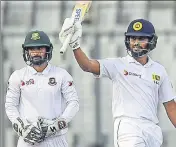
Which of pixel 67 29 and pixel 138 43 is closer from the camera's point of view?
pixel 67 29

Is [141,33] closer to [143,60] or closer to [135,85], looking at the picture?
[143,60]

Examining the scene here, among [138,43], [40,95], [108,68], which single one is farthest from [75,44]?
[40,95]

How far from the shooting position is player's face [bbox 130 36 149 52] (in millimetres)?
5129

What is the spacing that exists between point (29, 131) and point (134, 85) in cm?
84

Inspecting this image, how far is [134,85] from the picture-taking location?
16.8 feet

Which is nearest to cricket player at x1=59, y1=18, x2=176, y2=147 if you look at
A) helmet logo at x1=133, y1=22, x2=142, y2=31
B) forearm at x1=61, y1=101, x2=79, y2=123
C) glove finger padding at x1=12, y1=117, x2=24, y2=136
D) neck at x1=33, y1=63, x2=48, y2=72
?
helmet logo at x1=133, y1=22, x2=142, y2=31

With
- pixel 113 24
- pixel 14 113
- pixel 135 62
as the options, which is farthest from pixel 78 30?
pixel 113 24

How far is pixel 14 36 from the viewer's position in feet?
26.6

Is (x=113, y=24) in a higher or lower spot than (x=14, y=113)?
higher

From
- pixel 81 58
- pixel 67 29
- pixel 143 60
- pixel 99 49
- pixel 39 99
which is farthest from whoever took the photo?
pixel 99 49

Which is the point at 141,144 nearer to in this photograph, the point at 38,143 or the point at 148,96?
the point at 148,96

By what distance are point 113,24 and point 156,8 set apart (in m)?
0.53

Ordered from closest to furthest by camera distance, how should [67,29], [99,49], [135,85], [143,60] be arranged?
[67,29] < [135,85] < [143,60] < [99,49]

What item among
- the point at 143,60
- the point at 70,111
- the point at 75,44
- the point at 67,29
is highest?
the point at 67,29
